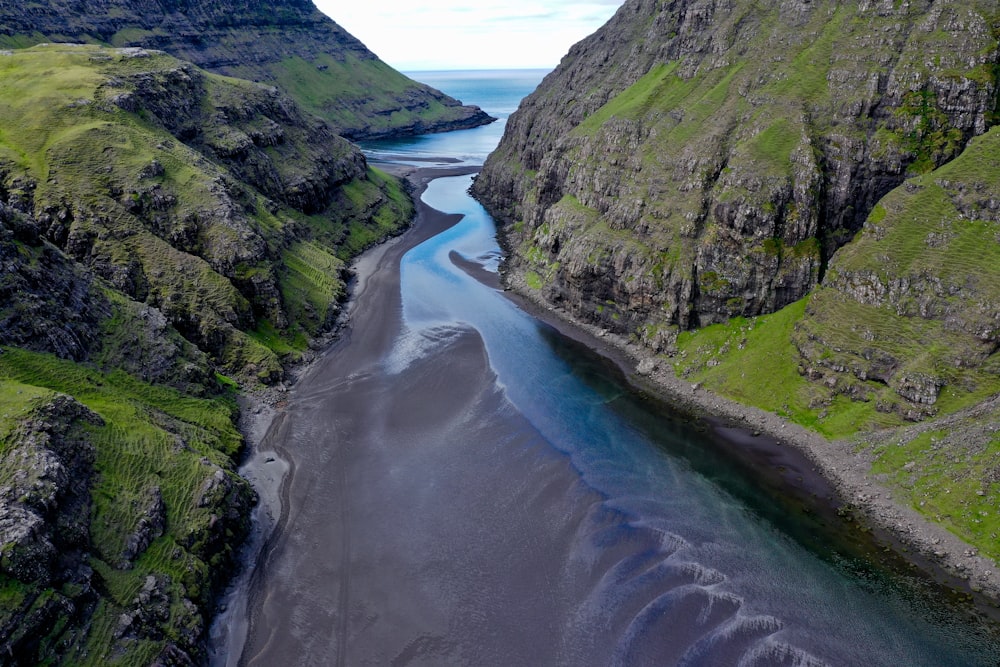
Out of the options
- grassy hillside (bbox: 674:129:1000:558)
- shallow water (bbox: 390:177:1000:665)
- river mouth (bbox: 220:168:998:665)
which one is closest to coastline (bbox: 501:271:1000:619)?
grassy hillside (bbox: 674:129:1000:558)

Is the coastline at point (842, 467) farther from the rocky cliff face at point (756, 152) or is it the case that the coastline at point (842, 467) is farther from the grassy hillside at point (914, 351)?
the rocky cliff face at point (756, 152)

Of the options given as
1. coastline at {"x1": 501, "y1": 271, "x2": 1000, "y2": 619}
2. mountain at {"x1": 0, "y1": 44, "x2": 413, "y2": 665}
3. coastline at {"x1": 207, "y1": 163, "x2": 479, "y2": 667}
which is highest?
mountain at {"x1": 0, "y1": 44, "x2": 413, "y2": 665}

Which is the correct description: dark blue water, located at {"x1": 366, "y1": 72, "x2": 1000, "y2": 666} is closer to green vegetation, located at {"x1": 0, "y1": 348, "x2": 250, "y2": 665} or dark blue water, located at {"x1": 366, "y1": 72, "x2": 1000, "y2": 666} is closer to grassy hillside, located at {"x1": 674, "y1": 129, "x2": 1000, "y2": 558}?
grassy hillside, located at {"x1": 674, "y1": 129, "x2": 1000, "y2": 558}

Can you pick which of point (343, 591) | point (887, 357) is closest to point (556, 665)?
point (343, 591)

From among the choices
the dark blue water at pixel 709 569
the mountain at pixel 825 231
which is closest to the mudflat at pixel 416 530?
the dark blue water at pixel 709 569

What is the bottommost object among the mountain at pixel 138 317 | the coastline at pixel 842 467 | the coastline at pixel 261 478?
the coastline at pixel 261 478
